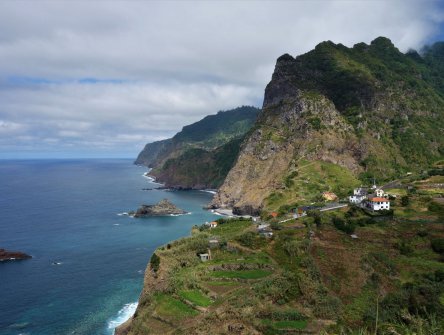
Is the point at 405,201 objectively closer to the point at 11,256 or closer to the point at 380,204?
the point at 380,204

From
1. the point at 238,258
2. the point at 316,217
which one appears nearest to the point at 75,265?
the point at 238,258

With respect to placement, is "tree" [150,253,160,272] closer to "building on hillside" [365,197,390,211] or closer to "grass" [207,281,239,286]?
"grass" [207,281,239,286]

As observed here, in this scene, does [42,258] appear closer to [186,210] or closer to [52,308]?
[52,308]

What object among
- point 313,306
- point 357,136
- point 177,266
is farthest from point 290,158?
point 313,306

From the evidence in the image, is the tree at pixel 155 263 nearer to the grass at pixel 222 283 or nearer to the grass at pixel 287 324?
the grass at pixel 222 283

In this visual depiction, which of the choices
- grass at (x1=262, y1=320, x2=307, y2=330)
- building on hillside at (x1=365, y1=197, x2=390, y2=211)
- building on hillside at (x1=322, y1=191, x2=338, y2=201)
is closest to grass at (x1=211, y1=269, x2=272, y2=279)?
grass at (x1=262, y1=320, x2=307, y2=330)

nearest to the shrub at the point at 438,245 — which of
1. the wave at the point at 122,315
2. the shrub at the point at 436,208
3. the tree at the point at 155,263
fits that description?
the shrub at the point at 436,208
